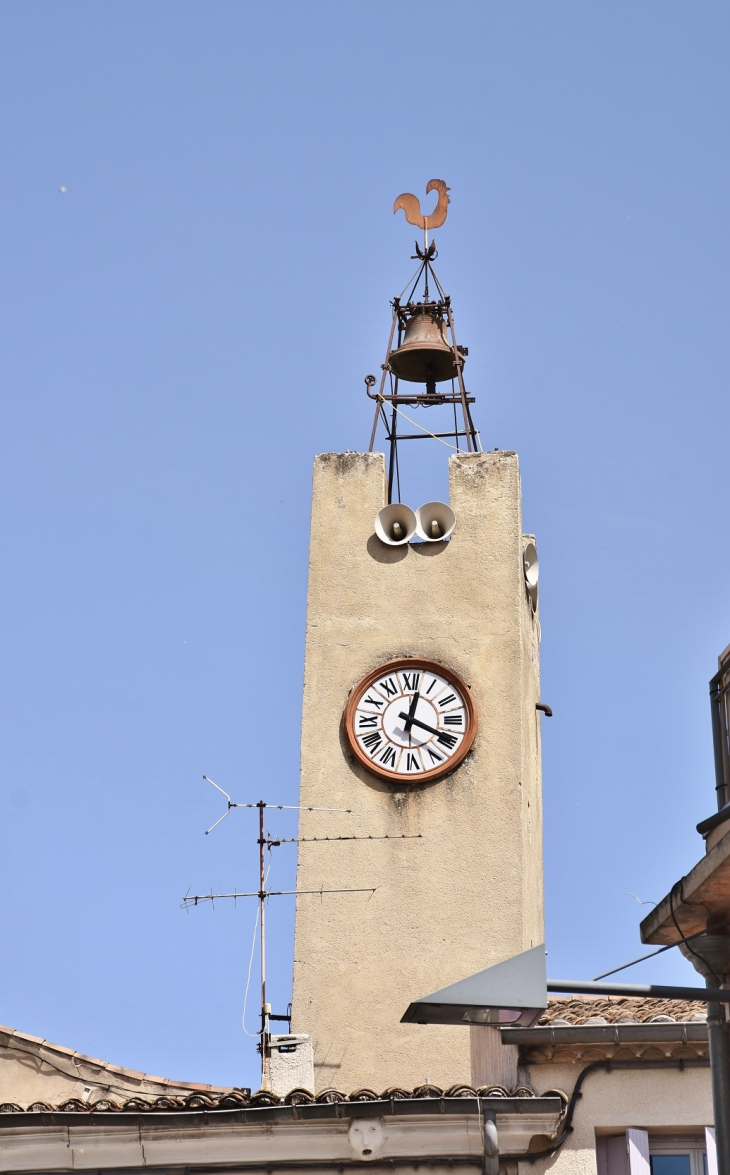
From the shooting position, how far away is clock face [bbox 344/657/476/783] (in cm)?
1994

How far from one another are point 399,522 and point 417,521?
0.63 ft

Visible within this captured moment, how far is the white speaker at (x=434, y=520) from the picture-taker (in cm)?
2100

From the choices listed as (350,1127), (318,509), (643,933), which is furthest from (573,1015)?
(318,509)

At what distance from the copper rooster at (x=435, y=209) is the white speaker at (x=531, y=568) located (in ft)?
15.6

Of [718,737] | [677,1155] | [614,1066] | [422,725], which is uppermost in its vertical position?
[422,725]

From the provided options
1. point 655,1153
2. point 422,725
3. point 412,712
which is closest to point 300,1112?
point 655,1153

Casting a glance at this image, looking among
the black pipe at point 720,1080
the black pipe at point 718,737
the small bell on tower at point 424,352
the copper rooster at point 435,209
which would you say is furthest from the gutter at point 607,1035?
the copper rooster at point 435,209

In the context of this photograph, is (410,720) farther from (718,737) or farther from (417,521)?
(718,737)

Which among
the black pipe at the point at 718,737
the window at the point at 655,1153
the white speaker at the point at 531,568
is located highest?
the white speaker at the point at 531,568

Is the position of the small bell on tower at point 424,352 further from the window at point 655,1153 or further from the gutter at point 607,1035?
the window at point 655,1153

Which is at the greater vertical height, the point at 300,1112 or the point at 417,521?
the point at 417,521

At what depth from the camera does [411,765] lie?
65.4ft

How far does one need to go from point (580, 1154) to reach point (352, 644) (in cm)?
686

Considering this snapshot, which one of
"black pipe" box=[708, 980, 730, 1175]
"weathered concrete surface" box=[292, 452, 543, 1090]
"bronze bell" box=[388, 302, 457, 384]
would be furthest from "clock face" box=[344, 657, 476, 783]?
"black pipe" box=[708, 980, 730, 1175]
